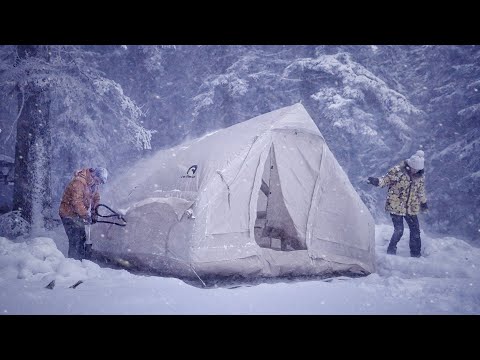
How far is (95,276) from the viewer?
4684mm

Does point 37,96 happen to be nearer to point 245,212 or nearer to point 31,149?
point 31,149

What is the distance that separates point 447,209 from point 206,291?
1083 cm

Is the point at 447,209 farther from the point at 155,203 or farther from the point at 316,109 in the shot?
the point at 155,203

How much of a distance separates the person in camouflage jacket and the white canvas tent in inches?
45.7

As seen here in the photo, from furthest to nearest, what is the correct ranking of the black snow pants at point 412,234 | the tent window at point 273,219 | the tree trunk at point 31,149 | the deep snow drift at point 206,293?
the tree trunk at point 31,149 < the black snow pants at point 412,234 < the tent window at point 273,219 < the deep snow drift at point 206,293

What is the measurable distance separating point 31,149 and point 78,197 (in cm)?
299

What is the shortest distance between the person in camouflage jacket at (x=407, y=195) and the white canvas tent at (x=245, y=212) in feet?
3.81

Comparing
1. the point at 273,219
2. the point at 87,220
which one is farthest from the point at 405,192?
the point at 87,220

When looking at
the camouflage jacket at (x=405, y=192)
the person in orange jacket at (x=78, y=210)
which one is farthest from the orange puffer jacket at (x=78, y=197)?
the camouflage jacket at (x=405, y=192)

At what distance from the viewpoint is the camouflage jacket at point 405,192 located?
6285mm

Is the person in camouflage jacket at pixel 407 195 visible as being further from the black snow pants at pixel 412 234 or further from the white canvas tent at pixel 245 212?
the white canvas tent at pixel 245 212

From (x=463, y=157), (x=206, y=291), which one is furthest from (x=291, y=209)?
(x=463, y=157)

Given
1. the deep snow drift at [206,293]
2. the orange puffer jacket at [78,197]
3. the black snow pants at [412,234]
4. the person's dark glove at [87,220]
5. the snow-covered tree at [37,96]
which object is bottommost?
the deep snow drift at [206,293]

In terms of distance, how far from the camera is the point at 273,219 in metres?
6.14
